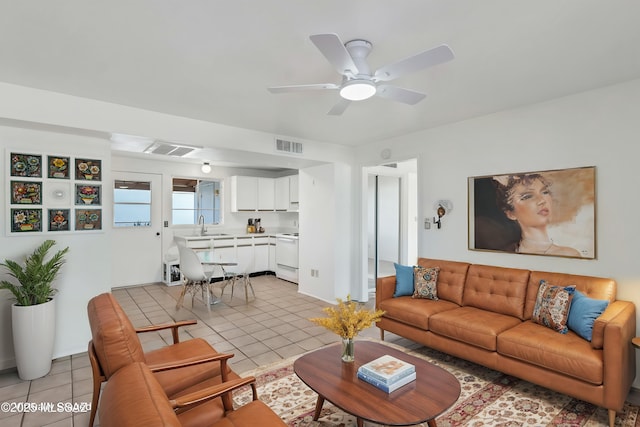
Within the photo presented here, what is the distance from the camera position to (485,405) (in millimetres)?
2486

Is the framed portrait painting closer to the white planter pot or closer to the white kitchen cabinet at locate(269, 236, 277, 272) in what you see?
the white planter pot

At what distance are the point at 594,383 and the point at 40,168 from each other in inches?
193

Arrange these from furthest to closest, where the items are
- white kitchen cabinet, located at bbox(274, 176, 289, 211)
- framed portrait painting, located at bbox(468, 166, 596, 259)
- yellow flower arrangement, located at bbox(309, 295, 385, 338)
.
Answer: white kitchen cabinet, located at bbox(274, 176, 289, 211) → framed portrait painting, located at bbox(468, 166, 596, 259) → yellow flower arrangement, located at bbox(309, 295, 385, 338)

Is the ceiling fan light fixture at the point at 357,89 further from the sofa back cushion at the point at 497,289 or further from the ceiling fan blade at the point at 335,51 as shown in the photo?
the sofa back cushion at the point at 497,289

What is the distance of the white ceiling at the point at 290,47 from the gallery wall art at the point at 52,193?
0.75 metres

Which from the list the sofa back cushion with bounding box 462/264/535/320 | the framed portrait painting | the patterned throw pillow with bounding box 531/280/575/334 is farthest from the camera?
the sofa back cushion with bounding box 462/264/535/320

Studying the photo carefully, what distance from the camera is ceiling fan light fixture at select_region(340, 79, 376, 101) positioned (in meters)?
2.12

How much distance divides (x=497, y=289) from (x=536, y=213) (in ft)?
2.77

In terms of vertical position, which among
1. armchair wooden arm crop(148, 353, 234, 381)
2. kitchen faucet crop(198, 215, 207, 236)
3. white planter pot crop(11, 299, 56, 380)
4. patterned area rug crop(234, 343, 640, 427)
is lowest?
patterned area rug crop(234, 343, 640, 427)

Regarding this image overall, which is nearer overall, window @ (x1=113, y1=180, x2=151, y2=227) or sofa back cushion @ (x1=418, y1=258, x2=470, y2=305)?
sofa back cushion @ (x1=418, y1=258, x2=470, y2=305)

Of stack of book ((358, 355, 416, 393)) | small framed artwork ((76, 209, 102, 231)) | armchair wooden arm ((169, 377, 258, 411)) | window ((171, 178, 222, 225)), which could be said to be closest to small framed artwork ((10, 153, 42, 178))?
small framed artwork ((76, 209, 102, 231))

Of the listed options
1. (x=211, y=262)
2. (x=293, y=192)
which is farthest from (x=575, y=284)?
(x=293, y=192)

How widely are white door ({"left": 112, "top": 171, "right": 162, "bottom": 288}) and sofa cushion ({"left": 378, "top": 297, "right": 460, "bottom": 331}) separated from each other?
4834 mm

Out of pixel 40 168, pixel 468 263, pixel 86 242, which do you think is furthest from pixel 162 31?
pixel 468 263
